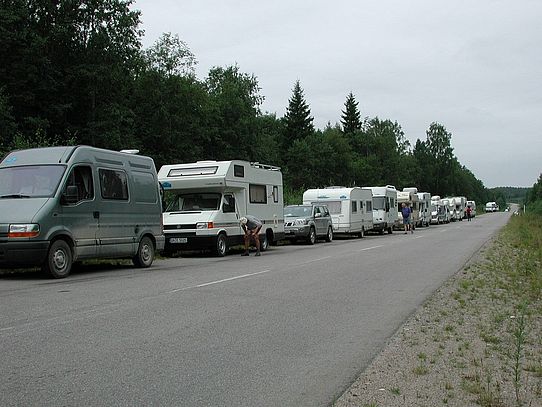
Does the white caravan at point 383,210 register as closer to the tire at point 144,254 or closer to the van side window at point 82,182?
the tire at point 144,254

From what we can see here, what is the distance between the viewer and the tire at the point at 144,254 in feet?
54.1

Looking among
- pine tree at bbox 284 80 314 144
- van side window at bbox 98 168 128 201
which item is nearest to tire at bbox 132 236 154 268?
van side window at bbox 98 168 128 201

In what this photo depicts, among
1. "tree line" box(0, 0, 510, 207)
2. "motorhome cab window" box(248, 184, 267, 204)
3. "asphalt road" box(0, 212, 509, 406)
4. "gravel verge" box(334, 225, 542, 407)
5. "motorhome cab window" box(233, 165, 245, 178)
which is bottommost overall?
"gravel verge" box(334, 225, 542, 407)

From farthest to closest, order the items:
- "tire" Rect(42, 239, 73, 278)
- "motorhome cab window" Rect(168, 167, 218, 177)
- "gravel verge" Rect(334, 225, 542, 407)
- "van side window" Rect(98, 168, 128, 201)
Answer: "motorhome cab window" Rect(168, 167, 218, 177)
"van side window" Rect(98, 168, 128, 201)
"tire" Rect(42, 239, 73, 278)
"gravel verge" Rect(334, 225, 542, 407)

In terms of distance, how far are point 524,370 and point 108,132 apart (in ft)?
116

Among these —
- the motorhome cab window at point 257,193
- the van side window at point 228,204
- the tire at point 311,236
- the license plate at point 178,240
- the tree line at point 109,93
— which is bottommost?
the tire at point 311,236

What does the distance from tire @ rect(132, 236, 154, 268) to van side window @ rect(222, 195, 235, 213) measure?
4531 mm

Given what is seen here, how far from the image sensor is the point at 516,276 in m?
13.6

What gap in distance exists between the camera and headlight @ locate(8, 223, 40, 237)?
41.7 ft

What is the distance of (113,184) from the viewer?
1538cm

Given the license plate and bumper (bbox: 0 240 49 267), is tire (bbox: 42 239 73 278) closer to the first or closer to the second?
bumper (bbox: 0 240 49 267)

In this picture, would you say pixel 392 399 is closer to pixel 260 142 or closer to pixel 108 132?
pixel 108 132

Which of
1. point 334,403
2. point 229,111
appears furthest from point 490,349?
point 229,111

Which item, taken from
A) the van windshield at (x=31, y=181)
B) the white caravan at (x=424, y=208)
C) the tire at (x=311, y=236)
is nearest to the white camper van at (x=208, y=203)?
the tire at (x=311, y=236)
